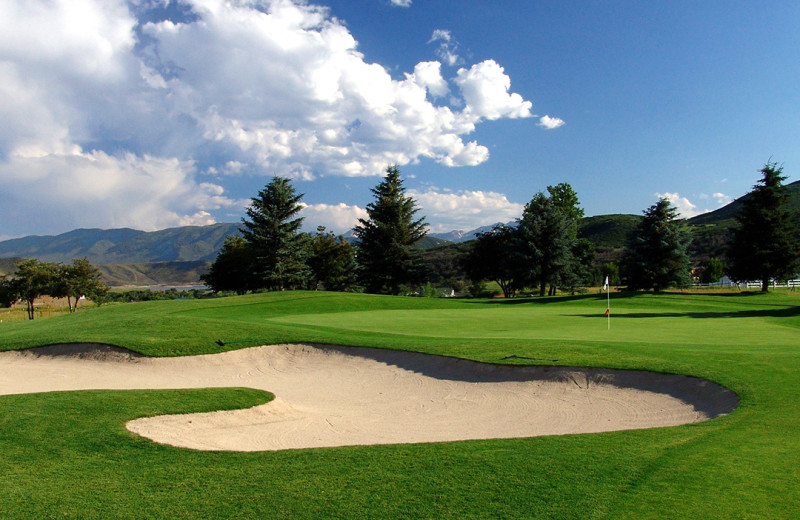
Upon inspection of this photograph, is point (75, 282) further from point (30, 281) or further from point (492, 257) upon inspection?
point (492, 257)

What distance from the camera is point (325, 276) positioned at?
2235 inches

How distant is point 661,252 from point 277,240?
3801 cm

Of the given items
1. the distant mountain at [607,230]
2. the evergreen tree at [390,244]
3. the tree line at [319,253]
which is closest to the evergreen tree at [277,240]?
the tree line at [319,253]

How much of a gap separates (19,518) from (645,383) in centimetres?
981

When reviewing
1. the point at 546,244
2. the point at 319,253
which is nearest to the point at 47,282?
the point at 319,253

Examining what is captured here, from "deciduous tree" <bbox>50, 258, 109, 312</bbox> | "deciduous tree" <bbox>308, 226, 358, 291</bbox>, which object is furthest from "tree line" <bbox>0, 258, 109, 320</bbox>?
"deciduous tree" <bbox>308, 226, 358, 291</bbox>

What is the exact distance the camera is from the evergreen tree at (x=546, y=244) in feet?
153

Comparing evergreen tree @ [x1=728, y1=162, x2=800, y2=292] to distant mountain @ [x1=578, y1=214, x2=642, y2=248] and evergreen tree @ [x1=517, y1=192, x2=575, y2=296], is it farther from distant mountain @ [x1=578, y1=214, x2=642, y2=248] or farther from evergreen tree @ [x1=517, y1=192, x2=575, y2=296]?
distant mountain @ [x1=578, y1=214, x2=642, y2=248]

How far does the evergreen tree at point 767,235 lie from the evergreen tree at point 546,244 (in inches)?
576

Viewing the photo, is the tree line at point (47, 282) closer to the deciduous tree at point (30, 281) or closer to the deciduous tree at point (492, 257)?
the deciduous tree at point (30, 281)

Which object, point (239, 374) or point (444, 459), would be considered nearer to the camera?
point (444, 459)

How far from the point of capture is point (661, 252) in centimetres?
4128

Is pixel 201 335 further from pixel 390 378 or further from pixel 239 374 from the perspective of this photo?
pixel 390 378

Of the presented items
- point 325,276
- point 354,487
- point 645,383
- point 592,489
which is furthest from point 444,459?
point 325,276
